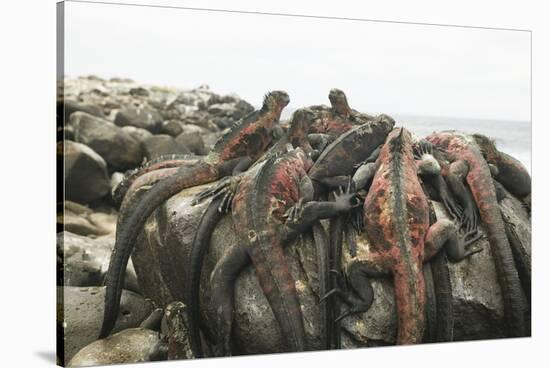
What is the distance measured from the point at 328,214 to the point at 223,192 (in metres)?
0.94

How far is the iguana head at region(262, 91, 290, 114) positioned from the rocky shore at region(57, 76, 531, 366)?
0.16 meters

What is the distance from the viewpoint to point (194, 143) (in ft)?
26.6

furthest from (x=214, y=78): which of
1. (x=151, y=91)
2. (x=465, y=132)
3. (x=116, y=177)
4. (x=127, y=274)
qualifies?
(x=465, y=132)

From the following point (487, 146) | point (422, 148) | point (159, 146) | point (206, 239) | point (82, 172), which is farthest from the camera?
point (487, 146)

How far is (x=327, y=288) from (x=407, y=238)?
32.8 inches

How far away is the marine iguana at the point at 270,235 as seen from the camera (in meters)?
7.58

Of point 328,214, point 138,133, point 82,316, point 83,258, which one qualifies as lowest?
point 82,316

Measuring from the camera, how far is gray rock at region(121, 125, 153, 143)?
7789 mm

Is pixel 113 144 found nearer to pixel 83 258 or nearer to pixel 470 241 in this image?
pixel 83 258

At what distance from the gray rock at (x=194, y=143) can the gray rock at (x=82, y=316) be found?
1467mm

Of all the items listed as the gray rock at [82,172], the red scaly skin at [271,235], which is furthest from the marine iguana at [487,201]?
the gray rock at [82,172]

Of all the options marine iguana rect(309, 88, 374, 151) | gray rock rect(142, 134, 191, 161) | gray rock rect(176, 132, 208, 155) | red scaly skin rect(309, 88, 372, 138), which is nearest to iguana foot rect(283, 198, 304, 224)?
marine iguana rect(309, 88, 374, 151)

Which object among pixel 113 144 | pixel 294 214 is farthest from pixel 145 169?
pixel 294 214

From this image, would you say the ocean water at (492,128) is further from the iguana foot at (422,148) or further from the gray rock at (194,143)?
the gray rock at (194,143)
